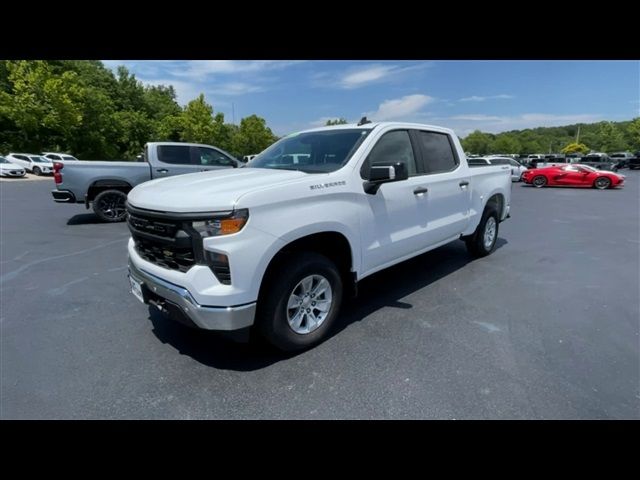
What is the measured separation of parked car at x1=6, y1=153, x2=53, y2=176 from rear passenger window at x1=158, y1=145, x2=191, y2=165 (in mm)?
26241

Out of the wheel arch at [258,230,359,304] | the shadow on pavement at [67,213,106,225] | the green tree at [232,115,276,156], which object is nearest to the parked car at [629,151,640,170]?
the green tree at [232,115,276,156]

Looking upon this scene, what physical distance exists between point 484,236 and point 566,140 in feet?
434

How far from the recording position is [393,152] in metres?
3.68

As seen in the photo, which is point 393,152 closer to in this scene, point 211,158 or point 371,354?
point 371,354

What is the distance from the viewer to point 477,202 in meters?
5.00

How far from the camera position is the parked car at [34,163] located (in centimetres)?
2805

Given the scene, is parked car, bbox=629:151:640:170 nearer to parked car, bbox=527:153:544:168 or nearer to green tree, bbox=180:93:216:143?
parked car, bbox=527:153:544:168

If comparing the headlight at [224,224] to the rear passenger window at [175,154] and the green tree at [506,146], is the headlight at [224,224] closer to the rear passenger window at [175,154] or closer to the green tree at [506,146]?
the rear passenger window at [175,154]

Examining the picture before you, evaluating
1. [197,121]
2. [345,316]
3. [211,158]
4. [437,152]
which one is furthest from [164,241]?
[197,121]

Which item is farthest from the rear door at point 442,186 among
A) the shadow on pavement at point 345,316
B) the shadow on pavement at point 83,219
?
the shadow on pavement at point 83,219

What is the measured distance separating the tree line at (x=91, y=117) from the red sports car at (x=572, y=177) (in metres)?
34.2

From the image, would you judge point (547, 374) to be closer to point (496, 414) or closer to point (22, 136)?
point (496, 414)

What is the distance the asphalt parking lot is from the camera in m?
2.32

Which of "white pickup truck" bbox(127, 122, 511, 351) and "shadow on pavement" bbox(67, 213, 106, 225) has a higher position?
"white pickup truck" bbox(127, 122, 511, 351)
